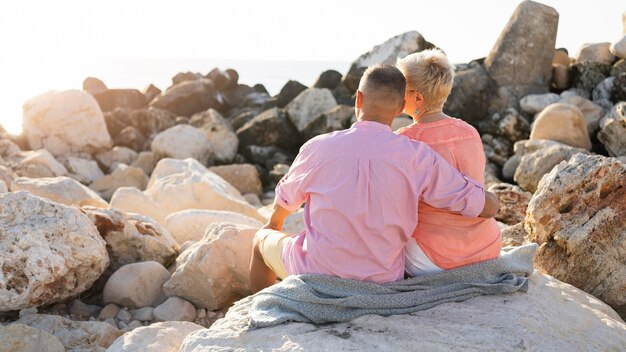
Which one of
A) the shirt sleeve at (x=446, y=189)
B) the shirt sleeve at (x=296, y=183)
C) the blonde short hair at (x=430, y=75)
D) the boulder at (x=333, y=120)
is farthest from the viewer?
the boulder at (x=333, y=120)

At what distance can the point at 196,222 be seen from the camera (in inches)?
295

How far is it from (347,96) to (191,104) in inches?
169

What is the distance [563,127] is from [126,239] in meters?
7.56

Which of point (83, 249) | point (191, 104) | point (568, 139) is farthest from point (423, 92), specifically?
point (191, 104)

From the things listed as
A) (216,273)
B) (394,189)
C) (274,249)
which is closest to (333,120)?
(216,273)

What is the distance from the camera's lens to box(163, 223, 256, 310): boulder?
5785 mm

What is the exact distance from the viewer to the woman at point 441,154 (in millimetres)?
4105

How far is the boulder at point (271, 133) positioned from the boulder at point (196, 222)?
273 inches

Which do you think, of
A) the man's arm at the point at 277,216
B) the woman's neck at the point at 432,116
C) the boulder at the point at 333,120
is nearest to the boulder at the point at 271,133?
the boulder at the point at 333,120

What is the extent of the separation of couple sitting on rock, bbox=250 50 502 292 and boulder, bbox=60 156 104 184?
8.77m

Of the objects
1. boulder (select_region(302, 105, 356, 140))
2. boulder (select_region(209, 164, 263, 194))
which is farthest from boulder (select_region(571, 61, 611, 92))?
boulder (select_region(209, 164, 263, 194))

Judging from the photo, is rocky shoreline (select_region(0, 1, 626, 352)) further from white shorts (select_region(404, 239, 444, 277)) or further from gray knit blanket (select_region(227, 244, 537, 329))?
white shorts (select_region(404, 239, 444, 277))

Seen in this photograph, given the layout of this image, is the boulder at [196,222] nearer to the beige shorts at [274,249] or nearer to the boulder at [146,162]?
the beige shorts at [274,249]

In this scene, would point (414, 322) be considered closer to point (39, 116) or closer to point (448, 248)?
point (448, 248)
